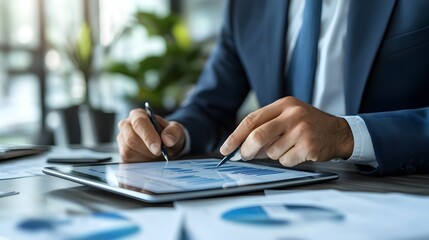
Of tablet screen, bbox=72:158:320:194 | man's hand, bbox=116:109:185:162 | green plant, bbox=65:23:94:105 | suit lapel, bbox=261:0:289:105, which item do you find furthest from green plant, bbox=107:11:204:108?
tablet screen, bbox=72:158:320:194

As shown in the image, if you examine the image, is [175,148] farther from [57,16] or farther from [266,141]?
[57,16]

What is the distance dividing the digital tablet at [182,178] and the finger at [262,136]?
0.11 feet

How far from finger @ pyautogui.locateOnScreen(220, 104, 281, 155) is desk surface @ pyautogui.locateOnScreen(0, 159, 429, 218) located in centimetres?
13

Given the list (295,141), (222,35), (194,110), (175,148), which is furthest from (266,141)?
(222,35)

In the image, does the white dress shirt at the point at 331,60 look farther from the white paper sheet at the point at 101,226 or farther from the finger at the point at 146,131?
the white paper sheet at the point at 101,226

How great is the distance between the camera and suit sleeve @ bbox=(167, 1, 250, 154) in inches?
51.7

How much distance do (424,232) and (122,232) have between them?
237 mm

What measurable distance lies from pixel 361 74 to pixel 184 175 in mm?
536

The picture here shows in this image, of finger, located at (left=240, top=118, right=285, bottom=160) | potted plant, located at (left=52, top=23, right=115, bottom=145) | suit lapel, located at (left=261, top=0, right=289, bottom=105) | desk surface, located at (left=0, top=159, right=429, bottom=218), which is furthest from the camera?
potted plant, located at (left=52, top=23, right=115, bottom=145)

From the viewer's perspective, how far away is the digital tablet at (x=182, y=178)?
1.74 ft

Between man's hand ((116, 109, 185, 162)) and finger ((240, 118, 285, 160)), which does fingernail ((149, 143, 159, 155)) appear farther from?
finger ((240, 118, 285, 160))

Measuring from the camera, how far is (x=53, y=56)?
4.71 metres

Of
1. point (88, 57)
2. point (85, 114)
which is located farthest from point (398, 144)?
point (88, 57)

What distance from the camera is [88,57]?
429cm
